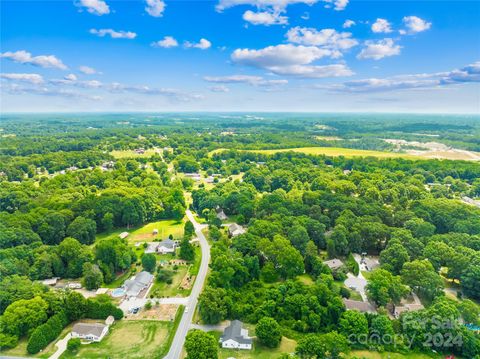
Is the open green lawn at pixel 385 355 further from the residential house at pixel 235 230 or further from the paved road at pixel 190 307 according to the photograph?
the residential house at pixel 235 230

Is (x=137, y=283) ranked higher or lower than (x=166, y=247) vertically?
lower

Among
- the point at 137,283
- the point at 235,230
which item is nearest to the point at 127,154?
the point at 235,230

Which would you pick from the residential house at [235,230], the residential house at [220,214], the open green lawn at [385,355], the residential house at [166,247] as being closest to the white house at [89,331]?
the residential house at [166,247]

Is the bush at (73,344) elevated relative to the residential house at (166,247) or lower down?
lower down

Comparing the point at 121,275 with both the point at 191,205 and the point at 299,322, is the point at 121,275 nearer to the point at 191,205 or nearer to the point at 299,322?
the point at 299,322

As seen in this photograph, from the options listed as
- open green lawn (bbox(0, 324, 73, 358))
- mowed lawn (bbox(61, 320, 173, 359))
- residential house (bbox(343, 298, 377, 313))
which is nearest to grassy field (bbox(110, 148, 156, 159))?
mowed lawn (bbox(61, 320, 173, 359))

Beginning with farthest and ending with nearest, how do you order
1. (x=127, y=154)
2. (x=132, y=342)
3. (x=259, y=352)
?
(x=127, y=154)
(x=132, y=342)
(x=259, y=352)

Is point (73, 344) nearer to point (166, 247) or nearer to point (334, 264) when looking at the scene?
point (166, 247)
